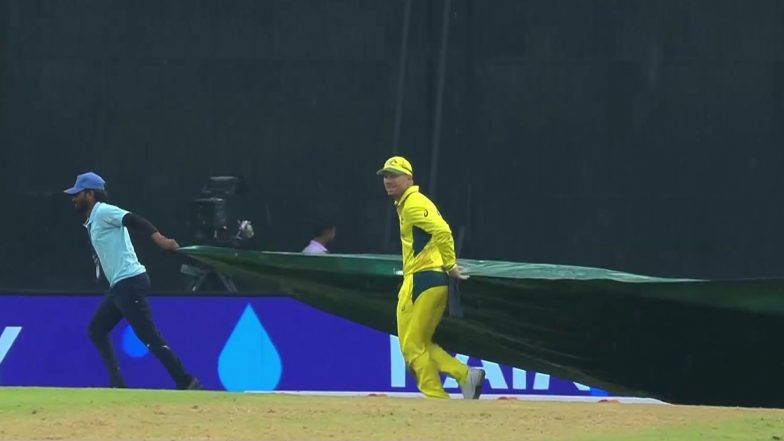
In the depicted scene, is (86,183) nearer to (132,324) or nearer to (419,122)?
(132,324)

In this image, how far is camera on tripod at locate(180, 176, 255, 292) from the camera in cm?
1302

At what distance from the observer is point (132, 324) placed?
37.8ft

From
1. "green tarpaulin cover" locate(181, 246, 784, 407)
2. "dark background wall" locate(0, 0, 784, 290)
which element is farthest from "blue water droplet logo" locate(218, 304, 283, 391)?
"green tarpaulin cover" locate(181, 246, 784, 407)

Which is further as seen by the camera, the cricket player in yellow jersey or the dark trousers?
the dark trousers

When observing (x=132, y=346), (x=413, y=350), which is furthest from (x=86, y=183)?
(x=413, y=350)

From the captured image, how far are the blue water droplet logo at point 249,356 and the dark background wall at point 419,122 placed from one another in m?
0.65

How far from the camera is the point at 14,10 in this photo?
13156 mm

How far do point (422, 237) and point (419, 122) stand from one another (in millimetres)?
3017

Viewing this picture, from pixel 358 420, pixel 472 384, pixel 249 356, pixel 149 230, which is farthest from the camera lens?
pixel 249 356

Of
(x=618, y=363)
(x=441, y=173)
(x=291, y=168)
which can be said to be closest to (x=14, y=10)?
(x=291, y=168)

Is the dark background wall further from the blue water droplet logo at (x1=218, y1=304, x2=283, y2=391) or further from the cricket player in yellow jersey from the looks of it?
the cricket player in yellow jersey

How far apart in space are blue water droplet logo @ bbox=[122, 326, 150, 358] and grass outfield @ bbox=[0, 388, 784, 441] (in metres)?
3.75

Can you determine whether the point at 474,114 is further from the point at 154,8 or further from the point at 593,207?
the point at 154,8

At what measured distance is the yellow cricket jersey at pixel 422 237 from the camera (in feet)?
33.6
